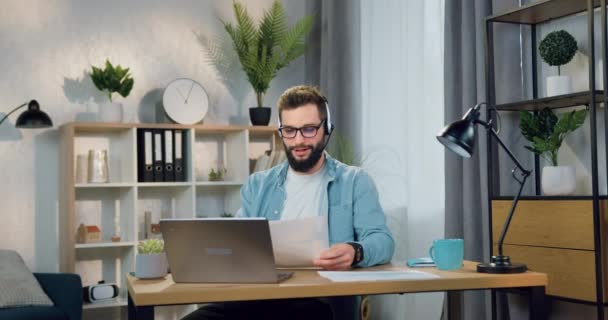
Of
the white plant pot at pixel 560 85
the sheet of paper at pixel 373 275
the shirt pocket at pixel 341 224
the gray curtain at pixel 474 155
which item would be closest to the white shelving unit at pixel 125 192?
the gray curtain at pixel 474 155

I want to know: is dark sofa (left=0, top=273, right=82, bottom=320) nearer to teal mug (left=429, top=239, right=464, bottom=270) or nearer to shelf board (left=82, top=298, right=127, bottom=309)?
shelf board (left=82, top=298, right=127, bottom=309)

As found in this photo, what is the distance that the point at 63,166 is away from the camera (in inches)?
183

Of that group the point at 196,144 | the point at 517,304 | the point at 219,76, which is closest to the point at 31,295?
the point at 196,144

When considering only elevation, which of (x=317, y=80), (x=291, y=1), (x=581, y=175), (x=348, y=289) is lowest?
(x=348, y=289)

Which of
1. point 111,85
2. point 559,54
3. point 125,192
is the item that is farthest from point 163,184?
point 559,54

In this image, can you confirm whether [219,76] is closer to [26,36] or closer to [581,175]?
[26,36]

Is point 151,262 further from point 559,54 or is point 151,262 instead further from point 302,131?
point 559,54

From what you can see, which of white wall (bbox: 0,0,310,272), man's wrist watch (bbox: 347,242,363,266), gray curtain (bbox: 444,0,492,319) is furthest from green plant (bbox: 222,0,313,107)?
man's wrist watch (bbox: 347,242,363,266)

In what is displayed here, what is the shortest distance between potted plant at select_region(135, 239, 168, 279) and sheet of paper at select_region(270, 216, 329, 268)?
333mm

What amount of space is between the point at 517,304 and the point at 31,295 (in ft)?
7.77

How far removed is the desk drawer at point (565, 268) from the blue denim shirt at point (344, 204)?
27.5 inches

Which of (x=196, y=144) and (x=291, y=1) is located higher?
(x=291, y=1)

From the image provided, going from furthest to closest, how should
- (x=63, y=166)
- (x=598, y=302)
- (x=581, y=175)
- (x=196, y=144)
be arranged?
(x=196, y=144) → (x=63, y=166) → (x=581, y=175) → (x=598, y=302)

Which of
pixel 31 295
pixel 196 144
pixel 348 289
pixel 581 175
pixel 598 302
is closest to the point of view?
pixel 348 289
